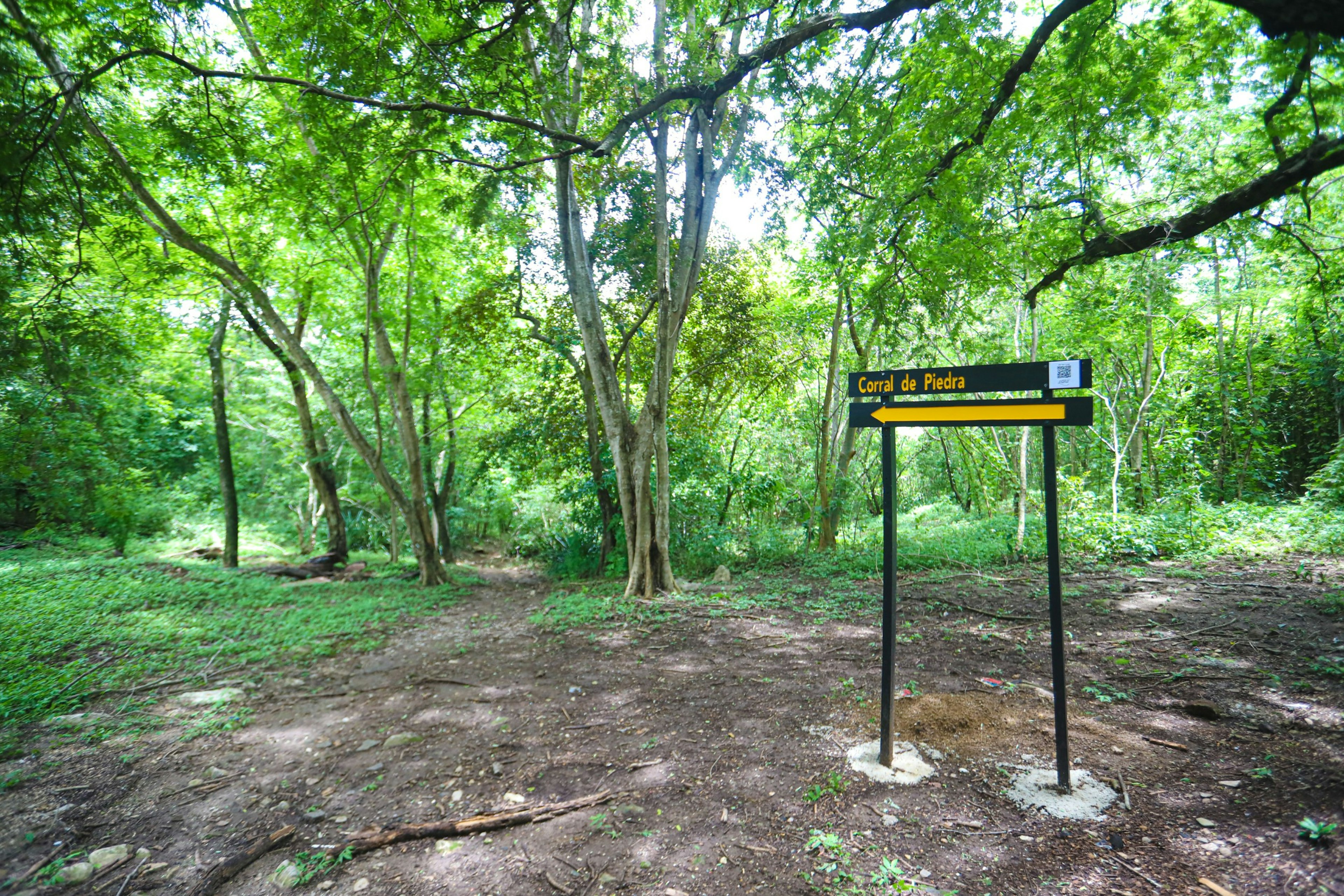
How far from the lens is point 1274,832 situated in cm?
220

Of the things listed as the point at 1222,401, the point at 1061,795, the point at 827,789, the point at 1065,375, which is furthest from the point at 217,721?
the point at 1222,401

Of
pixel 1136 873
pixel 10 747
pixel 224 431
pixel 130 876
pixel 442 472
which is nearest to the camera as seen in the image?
pixel 1136 873

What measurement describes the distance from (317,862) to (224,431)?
34.0ft

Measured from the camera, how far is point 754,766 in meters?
3.11

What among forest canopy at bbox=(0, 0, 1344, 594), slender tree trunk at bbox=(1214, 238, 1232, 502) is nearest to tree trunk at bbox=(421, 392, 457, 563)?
forest canopy at bbox=(0, 0, 1344, 594)

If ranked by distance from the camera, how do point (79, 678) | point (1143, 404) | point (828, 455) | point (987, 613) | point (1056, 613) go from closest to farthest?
point (1056, 613)
point (79, 678)
point (987, 613)
point (1143, 404)
point (828, 455)

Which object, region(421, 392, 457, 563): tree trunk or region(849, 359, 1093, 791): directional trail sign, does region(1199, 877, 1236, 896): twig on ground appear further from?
region(421, 392, 457, 563): tree trunk

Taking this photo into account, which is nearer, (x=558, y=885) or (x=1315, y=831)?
(x=1315, y=831)

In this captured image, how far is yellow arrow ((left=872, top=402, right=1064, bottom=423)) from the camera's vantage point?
2715 millimetres

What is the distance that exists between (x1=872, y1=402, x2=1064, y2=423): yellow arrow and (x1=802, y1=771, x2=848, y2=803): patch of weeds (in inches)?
70.6

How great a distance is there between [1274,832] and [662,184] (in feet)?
24.1

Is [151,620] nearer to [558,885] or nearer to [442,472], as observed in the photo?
[558,885]

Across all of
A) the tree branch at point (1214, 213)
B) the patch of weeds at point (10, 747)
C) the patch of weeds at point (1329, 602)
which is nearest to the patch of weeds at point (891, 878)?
the tree branch at point (1214, 213)

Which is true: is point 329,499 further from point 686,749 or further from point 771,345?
point 686,749
